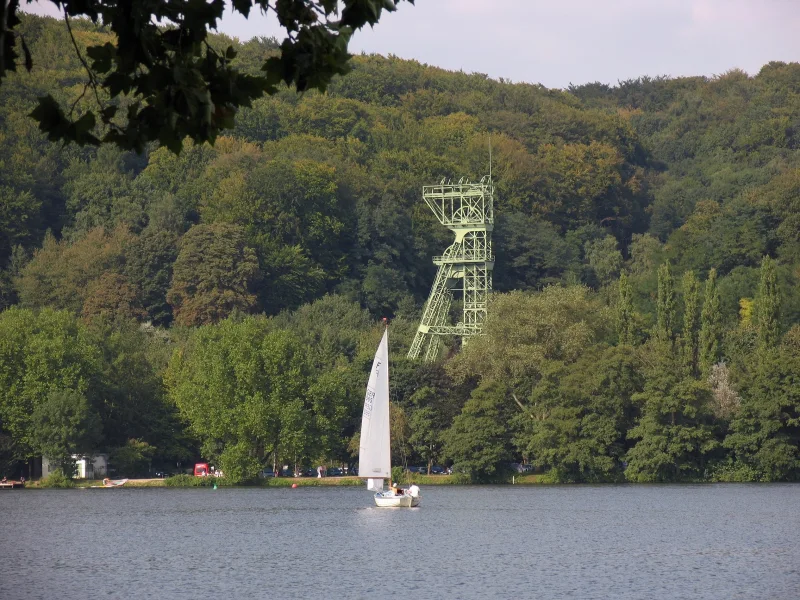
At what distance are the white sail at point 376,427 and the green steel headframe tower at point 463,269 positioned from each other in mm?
29755

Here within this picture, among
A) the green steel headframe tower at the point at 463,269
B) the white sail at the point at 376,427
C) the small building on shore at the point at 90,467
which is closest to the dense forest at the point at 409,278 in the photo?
→ the small building on shore at the point at 90,467

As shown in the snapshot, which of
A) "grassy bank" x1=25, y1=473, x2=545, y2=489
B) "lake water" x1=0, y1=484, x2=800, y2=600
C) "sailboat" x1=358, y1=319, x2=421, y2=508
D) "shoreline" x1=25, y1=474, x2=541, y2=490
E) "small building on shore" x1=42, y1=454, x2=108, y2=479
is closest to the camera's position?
"lake water" x1=0, y1=484, x2=800, y2=600

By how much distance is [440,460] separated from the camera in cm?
7300

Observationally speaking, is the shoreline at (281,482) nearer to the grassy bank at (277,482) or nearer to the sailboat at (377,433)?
the grassy bank at (277,482)

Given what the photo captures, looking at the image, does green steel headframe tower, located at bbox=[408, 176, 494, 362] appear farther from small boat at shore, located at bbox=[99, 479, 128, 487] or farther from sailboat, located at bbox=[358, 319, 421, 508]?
sailboat, located at bbox=[358, 319, 421, 508]

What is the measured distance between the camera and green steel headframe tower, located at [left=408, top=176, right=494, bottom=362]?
3654 inches

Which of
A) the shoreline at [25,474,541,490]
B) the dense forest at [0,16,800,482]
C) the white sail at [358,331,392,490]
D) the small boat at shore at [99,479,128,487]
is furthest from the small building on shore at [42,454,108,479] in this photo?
the white sail at [358,331,392,490]

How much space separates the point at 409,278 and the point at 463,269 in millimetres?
13575

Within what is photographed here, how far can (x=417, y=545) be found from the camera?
143 feet

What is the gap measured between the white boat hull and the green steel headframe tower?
30989mm

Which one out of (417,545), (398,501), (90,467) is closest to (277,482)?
(90,467)

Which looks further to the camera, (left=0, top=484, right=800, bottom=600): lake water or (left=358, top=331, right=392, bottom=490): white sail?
(left=358, top=331, right=392, bottom=490): white sail

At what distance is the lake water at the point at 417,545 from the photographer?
3369 centimetres

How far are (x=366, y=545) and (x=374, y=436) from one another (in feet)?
50.8
